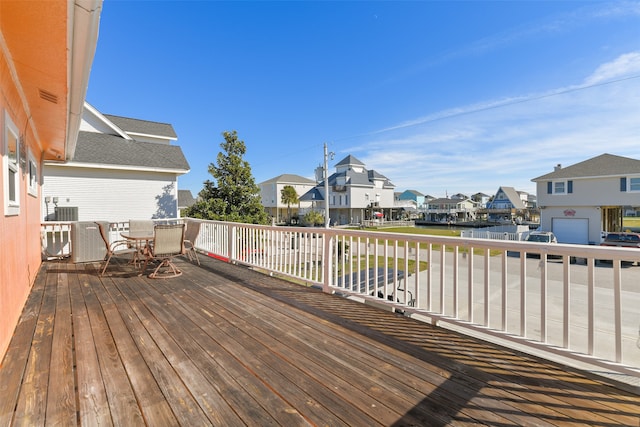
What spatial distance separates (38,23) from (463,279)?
13.6 metres

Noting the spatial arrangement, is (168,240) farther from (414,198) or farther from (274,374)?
(414,198)

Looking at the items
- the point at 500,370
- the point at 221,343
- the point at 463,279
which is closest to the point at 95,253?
the point at 221,343

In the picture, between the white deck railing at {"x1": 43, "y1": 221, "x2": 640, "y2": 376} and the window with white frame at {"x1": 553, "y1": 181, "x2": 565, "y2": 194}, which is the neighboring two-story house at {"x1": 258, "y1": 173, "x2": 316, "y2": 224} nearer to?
the window with white frame at {"x1": 553, "y1": 181, "x2": 565, "y2": 194}

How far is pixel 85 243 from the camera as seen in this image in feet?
21.1

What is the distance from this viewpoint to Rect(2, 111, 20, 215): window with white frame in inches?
101

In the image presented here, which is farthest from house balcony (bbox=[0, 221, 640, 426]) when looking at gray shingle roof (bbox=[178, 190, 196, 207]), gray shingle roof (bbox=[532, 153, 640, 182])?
gray shingle roof (bbox=[178, 190, 196, 207])

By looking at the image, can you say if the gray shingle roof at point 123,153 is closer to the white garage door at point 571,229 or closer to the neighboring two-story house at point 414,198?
the white garage door at point 571,229

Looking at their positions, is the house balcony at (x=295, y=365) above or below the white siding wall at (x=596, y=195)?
below

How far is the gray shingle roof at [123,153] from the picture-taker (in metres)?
9.73

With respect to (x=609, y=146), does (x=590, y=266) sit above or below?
below

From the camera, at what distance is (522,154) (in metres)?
25.7

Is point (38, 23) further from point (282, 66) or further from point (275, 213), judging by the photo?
point (275, 213)

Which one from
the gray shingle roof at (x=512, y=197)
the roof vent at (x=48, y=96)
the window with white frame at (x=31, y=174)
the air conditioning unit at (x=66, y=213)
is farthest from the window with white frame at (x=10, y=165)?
the gray shingle roof at (x=512, y=197)

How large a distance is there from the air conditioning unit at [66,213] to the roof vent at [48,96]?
7676 millimetres
